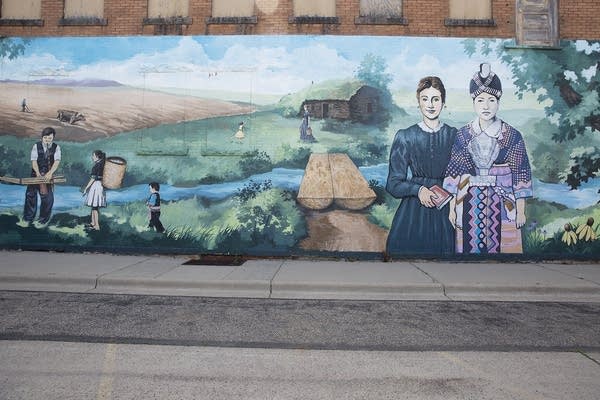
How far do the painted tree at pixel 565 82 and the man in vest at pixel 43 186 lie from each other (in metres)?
10.7

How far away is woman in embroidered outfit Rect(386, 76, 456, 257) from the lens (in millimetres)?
10336

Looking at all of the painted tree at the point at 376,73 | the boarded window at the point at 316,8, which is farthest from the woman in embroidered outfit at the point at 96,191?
the painted tree at the point at 376,73

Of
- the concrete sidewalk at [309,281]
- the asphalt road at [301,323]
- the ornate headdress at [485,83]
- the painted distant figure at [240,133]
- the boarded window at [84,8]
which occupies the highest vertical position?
the boarded window at [84,8]

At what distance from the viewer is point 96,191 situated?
428 inches

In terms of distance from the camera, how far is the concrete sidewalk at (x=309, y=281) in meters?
7.52

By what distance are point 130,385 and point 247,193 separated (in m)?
6.94

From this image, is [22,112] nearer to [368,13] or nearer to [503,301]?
[368,13]

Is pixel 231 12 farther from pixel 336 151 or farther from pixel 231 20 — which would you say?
pixel 336 151

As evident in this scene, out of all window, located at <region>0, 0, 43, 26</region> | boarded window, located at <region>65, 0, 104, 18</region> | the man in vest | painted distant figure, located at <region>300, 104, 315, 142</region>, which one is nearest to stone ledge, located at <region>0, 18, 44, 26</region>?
window, located at <region>0, 0, 43, 26</region>

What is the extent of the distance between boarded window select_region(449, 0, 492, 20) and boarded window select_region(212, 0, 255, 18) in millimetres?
5045

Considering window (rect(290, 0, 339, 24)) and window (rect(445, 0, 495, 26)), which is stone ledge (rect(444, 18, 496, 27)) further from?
window (rect(290, 0, 339, 24))

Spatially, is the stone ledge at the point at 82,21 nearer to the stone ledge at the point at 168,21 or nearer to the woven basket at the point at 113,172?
the stone ledge at the point at 168,21

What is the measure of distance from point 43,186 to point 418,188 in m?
9.45

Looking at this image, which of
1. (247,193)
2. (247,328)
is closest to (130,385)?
(247,328)
